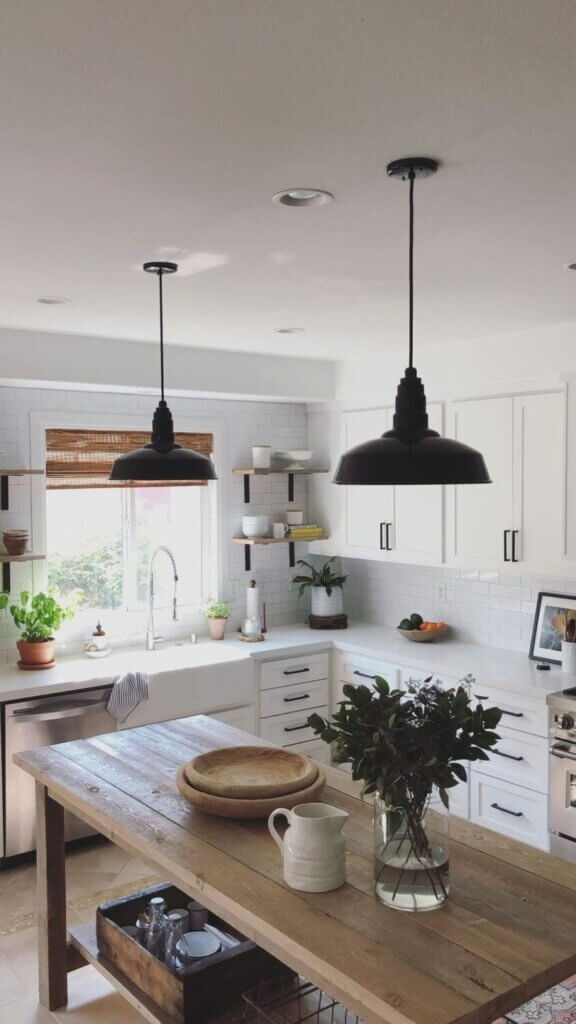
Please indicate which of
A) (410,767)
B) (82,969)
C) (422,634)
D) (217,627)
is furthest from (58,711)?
(410,767)

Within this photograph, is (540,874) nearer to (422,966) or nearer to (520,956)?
(520,956)

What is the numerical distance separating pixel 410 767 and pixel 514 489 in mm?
2936

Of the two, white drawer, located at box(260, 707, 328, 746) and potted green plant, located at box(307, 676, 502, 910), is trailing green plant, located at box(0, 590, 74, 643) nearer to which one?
white drawer, located at box(260, 707, 328, 746)

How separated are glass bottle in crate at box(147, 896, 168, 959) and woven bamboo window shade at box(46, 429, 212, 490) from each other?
2841 millimetres

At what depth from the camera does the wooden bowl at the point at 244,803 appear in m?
2.60

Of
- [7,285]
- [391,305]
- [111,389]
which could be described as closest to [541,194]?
[391,305]

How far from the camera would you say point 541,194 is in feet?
7.79

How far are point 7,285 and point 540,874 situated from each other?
2796 mm

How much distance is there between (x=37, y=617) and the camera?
4.93m

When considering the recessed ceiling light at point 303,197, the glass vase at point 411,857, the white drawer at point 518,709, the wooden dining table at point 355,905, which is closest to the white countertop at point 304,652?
the white drawer at point 518,709

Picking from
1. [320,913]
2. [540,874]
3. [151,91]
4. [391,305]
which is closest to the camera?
[151,91]

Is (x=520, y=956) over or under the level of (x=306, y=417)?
under

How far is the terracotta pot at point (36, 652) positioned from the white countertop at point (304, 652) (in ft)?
0.24

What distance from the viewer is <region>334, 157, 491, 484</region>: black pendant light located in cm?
196
